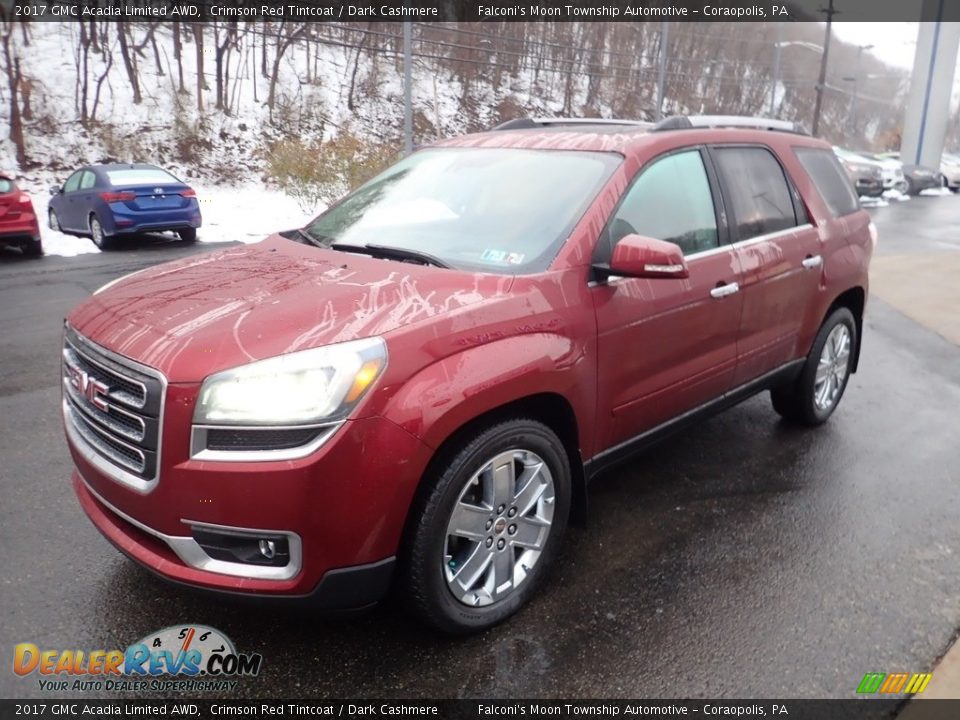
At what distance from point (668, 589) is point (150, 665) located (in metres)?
1.95

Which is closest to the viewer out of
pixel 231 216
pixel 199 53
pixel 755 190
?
pixel 755 190

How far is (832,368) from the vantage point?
16.1ft

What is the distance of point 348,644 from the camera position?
2723 mm

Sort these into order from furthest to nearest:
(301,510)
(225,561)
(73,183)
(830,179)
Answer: (73,183)
(830,179)
(225,561)
(301,510)

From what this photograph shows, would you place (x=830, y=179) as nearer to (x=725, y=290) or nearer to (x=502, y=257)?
(x=725, y=290)

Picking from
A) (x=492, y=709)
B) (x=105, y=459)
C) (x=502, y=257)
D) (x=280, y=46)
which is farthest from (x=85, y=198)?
(x=280, y=46)

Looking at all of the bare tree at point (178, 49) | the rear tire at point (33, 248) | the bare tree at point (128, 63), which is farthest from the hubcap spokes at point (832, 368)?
the bare tree at point (178, 49)

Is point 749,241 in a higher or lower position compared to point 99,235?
higher

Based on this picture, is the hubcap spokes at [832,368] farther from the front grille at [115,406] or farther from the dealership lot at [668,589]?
the front grille at [115,406]

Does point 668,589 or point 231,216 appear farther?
point 231,216

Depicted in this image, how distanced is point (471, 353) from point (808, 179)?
295 cm

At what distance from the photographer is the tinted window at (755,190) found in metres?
3.83

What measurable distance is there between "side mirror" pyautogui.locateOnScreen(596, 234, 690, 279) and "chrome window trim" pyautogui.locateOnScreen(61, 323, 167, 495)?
5.44 feet

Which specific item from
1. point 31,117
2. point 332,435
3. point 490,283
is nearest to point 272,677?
point 332,435
